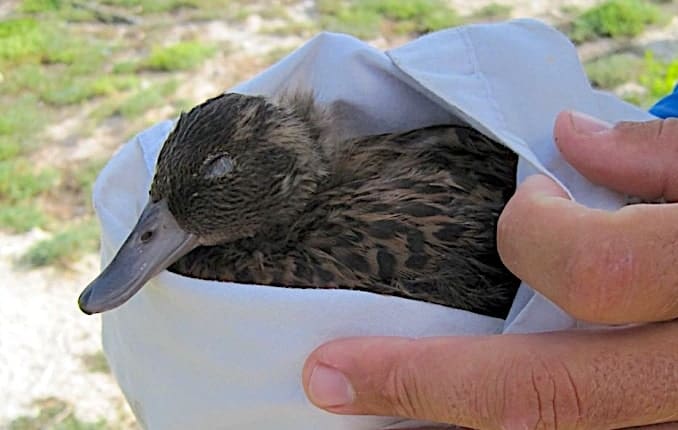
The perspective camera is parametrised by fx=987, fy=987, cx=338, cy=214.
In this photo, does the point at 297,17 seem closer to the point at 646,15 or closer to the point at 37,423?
the point at 646,15

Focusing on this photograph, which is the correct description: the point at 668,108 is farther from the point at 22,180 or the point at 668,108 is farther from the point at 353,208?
the point at 22,180

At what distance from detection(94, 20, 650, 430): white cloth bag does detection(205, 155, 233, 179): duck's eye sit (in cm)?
13

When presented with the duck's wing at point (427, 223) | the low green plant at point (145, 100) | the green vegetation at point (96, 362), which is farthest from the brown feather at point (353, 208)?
the low green plant at point (145, 100)

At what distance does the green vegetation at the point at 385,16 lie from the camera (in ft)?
13.9

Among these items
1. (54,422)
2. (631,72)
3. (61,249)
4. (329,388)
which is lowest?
(54,422)

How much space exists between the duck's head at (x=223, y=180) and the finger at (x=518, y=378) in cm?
32

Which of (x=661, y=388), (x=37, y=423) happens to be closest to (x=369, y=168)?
(x=661, y=388)

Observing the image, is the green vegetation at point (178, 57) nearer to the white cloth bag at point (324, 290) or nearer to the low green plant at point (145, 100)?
the low green plant at point (145, 100)

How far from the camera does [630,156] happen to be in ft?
3.60

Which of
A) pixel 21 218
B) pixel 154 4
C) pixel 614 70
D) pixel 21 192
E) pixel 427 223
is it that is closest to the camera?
pixel 427 223

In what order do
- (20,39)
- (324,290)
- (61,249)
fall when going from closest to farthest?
(324,290), (61,249), (20,39)

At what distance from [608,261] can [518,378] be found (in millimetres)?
144

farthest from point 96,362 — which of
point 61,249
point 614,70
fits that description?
point 614,70

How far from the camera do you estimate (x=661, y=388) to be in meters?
0.94
